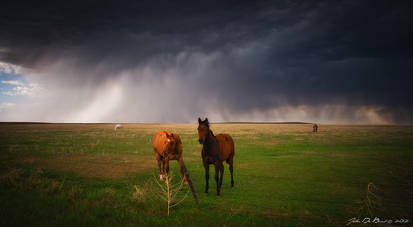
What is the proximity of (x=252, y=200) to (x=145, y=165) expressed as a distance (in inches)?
400

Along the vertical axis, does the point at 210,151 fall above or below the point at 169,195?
above

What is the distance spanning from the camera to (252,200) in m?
8.30

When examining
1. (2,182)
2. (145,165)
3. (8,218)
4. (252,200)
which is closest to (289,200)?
(252,200)

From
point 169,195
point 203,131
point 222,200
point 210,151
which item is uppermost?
point 203,131

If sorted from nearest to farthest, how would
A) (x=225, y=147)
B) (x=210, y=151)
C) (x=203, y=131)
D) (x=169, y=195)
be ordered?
(x=169, y=195) → (x=203, y=131) → (x=210, y=151) → (x=225, y=147)

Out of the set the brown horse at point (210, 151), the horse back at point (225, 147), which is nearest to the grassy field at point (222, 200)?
the brown horse at point (210, 151)

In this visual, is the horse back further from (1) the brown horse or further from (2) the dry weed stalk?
(2) the dry weed stalk

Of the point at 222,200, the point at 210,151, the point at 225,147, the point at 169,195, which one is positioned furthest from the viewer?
the point at 225,147

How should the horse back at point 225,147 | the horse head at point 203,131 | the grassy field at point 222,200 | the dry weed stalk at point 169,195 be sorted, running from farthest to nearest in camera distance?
the horse back at point 225,147
the horse head at point 203,131
the dry weed stalk at point 169,195
the grassy field at point 222,200

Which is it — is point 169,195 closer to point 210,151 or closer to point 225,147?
point 210,151

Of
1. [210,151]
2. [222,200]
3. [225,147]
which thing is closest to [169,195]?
[222,200]

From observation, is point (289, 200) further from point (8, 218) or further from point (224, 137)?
point (8, 218)

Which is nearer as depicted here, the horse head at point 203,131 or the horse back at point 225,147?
the horse head at point 203,131

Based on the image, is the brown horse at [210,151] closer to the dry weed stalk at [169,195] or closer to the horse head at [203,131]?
the horse head at [203,131]
